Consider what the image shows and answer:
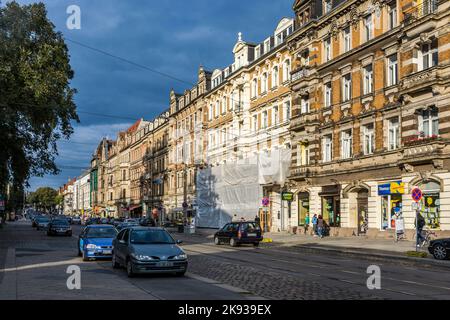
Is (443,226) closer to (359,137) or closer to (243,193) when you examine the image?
(359,137)

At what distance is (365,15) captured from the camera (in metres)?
36.2

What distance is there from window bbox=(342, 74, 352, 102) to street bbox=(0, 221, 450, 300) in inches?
755

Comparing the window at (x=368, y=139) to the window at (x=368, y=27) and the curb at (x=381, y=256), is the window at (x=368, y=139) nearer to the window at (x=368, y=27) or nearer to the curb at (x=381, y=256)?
the window at (x=368, y=27)

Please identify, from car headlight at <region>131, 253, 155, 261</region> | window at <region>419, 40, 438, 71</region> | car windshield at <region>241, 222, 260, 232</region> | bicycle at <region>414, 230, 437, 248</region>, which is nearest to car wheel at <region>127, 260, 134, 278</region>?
car headlight at <region>131, 253, 155, 261</region>

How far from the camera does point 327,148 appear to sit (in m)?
40.9

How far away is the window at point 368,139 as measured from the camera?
35.8m

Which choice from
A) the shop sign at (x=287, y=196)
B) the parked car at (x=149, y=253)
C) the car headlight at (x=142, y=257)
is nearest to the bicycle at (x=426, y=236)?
the shop sign at (x=287, y=196)

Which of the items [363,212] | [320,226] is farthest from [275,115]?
[363,212]

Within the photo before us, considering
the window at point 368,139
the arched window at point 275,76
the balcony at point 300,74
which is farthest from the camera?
the arched window at point 275,76

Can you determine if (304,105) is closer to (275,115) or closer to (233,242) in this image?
(275,115)

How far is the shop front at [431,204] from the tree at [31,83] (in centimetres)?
2212
